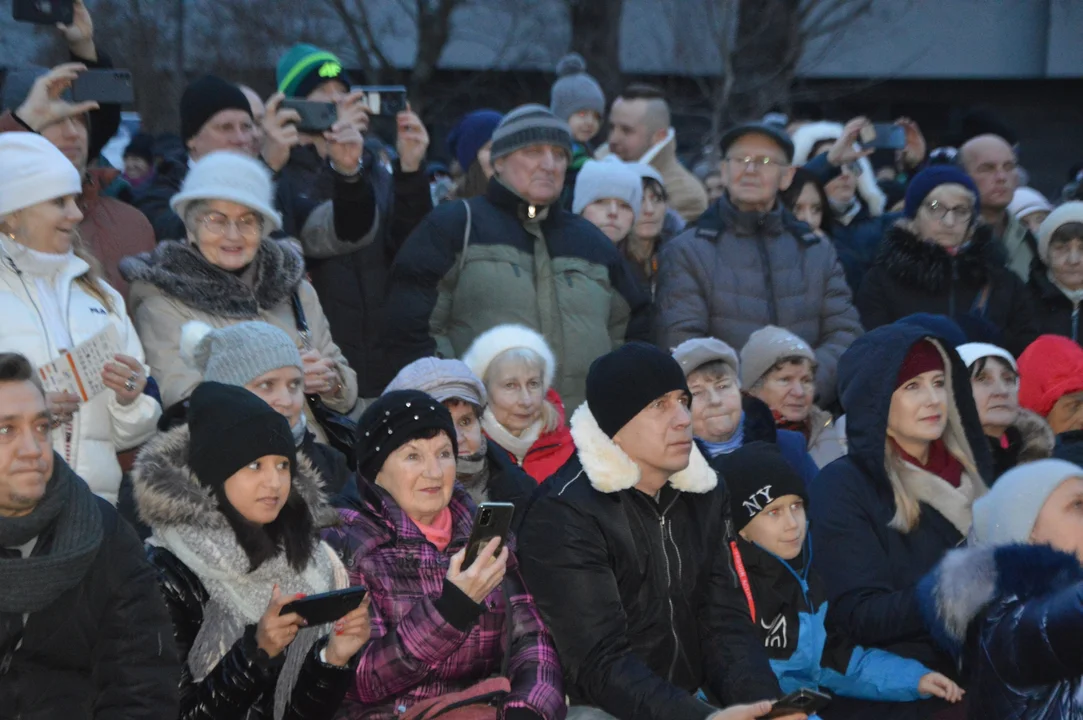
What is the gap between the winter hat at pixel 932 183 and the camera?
7586mm

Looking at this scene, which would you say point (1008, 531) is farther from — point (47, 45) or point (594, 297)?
point (47, 45)

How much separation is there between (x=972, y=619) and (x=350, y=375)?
8.58 feet

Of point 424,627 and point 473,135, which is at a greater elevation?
point 473,135

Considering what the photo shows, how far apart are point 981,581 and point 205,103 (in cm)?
402

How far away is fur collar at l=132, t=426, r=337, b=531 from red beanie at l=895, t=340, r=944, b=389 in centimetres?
266

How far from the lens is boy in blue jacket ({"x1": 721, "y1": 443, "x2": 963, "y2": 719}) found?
4910 millimetres

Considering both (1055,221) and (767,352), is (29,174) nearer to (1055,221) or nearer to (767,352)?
(767,352)

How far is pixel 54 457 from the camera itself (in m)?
3.77

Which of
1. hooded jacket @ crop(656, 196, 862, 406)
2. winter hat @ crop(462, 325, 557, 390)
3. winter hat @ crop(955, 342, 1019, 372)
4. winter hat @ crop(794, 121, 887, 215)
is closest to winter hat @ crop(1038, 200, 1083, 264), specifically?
winter hat @ crop(794, 121, 887, 215)

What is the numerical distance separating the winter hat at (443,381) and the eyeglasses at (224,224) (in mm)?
815

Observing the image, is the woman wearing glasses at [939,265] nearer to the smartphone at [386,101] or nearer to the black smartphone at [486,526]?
the smartphone at [386,101]

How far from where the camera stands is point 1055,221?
7961 millimetres

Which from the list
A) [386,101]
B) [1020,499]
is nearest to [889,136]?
[386,101]

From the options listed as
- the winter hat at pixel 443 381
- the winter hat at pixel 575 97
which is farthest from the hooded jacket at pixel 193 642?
the winter hat at pixel 575 97
